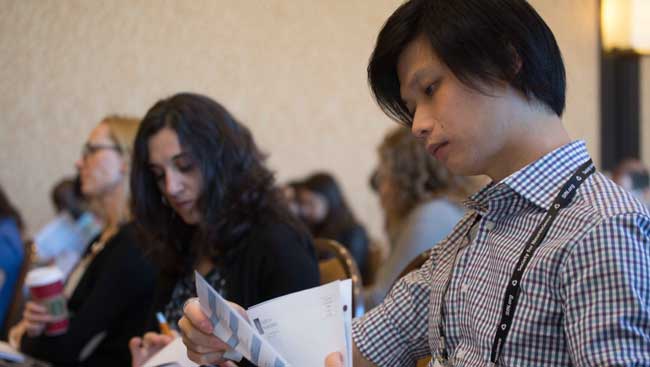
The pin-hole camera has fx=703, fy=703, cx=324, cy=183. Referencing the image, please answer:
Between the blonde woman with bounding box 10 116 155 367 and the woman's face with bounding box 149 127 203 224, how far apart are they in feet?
0.77

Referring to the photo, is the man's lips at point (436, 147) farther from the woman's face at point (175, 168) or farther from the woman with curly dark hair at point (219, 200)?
the woman's face at point (175, 168)

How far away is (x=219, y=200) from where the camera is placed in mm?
1327

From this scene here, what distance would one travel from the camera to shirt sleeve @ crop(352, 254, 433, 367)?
938mm

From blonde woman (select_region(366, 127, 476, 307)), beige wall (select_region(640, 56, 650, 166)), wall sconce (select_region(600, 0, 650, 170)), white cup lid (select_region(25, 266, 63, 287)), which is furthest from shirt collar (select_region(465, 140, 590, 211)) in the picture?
beige wall (select_region(640, 56, 650, 166))

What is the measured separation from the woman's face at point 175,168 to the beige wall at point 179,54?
0.10 metres

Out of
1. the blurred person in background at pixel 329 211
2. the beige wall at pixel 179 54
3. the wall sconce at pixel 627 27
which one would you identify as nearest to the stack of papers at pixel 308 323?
the beige wall at pixel 179 54

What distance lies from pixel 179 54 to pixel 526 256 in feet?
2.70

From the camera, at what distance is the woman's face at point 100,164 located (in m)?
1.62

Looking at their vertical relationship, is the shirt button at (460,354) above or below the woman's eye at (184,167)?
below

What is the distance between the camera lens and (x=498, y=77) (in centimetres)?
77

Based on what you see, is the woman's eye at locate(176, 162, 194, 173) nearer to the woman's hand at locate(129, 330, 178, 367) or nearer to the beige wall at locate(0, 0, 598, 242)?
the beige wall at locate(0, 0, 598, 242)

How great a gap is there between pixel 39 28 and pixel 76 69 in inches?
4.0

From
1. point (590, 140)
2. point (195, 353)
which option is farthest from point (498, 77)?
point (590, 140)

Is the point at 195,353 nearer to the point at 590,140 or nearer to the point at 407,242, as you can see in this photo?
the point at 407,242
